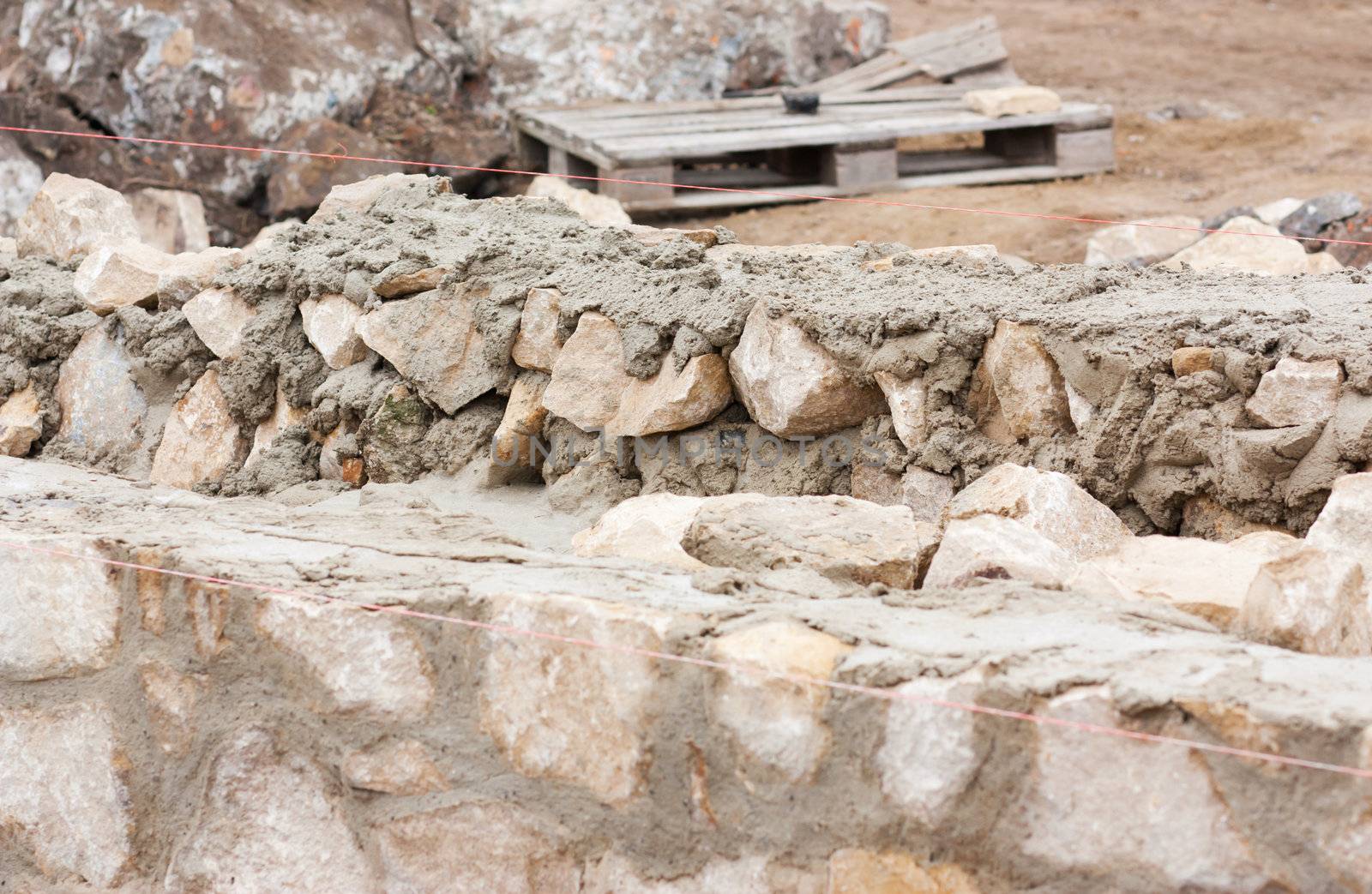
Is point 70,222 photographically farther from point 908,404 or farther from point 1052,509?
point 1052,509

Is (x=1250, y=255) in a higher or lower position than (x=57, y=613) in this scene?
higher

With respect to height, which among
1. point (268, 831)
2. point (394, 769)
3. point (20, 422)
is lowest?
point (268, 831)

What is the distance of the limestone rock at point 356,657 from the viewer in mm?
A: 2396

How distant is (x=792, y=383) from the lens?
3264 millimetres

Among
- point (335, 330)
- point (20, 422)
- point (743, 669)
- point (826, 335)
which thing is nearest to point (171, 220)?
point (20, 422)

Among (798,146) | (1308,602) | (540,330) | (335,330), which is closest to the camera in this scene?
(1308,602)

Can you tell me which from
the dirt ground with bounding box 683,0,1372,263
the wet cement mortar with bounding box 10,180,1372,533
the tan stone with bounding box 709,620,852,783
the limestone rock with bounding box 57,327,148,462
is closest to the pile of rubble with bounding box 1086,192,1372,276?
the dirt ground with bounding box 683,0,1372,263

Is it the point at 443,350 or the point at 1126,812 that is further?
the point at 443,350

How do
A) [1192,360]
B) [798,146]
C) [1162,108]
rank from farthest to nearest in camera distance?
[1162,108]
[798,146]
[1192,360]

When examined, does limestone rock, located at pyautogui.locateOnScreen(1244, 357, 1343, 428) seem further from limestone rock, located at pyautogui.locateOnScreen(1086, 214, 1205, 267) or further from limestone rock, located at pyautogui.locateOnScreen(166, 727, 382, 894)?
limestone rock, located at pyautogui.locateOnScreen(1086, 214, 1205, 267)

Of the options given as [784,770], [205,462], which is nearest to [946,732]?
[784,770]

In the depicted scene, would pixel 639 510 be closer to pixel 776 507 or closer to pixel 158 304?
pixel 776 507

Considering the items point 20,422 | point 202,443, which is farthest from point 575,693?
point 20,422

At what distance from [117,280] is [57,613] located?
1.82 metres
